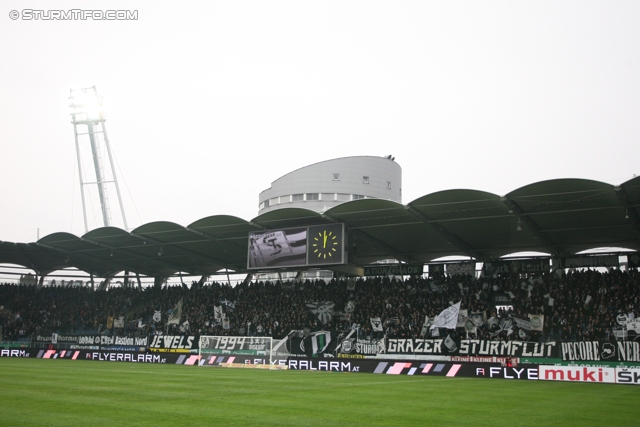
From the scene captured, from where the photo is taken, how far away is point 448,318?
116ft

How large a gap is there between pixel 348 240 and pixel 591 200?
554 inches

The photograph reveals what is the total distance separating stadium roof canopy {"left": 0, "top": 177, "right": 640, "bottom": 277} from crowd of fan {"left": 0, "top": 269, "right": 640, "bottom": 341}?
2.24m

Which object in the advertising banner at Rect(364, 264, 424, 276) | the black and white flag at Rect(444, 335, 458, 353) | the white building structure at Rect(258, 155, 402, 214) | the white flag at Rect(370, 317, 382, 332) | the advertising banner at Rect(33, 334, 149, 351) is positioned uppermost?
the white building structure at Rect(258, 155, 402, 214)

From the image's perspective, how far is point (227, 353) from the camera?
3766cm

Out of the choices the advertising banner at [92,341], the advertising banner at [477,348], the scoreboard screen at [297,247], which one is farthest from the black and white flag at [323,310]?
the advertising banner at [92,341]

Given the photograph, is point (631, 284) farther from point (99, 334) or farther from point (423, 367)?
point (99, 334)

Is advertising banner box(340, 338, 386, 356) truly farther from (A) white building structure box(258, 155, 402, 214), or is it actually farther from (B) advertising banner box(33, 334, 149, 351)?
(A) white building structure box(258, 155, 402, 214)

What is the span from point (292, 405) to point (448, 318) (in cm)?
2316

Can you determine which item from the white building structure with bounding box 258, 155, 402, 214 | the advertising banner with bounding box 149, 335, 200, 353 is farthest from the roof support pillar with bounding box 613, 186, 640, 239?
the white building structure with bounding box 258, 155, 402, 214

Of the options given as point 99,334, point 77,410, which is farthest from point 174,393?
point 99,334

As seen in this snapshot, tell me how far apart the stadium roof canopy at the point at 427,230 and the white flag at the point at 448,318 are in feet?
15.1

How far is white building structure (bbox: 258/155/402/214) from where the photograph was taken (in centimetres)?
6675

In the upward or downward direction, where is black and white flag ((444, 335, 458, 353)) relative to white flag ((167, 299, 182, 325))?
downward

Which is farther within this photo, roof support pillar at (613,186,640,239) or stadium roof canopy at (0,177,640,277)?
stadium roof canopy at (0,177,640,277)
